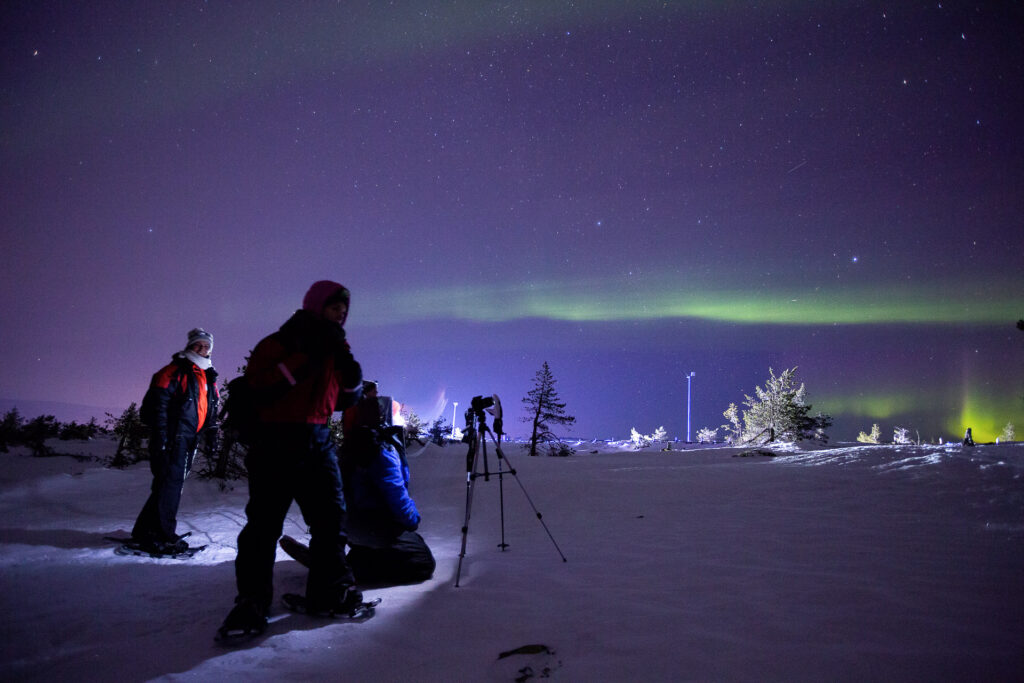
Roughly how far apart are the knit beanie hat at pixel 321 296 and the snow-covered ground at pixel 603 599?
2.17 meters

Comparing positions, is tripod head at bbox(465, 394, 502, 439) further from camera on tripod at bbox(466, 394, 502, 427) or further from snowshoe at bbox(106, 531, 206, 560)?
snowshoe at bbox(106, 531, 206, 560)

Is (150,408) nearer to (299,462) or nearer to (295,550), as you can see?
(295,550)

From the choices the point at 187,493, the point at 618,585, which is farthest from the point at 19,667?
the point at 187,493

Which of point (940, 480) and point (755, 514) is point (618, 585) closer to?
point (755, 514)

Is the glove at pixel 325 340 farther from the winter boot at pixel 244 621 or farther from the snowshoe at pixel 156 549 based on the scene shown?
the snowshoe at pixel 156 549

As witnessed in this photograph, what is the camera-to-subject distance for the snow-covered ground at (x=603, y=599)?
2.63 m

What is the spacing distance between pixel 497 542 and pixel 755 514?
13.0 feet

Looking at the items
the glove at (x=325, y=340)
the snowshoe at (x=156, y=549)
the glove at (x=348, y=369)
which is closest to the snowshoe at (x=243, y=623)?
the glove at (x=348, y=369)

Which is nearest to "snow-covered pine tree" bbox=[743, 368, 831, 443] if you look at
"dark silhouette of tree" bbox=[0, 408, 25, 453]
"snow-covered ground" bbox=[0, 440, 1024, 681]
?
"snow-covered ground" bbox=[0, 440, 1024, 681]

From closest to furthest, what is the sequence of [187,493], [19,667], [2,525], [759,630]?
[19,667] → [759,630] → [2,525] → [187,493]

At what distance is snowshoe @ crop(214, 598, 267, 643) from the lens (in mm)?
2928

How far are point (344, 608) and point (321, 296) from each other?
2.20 meters

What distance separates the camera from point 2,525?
6004 millimetres

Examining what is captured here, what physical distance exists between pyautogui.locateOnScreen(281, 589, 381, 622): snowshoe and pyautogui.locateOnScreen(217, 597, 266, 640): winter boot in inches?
14.1
